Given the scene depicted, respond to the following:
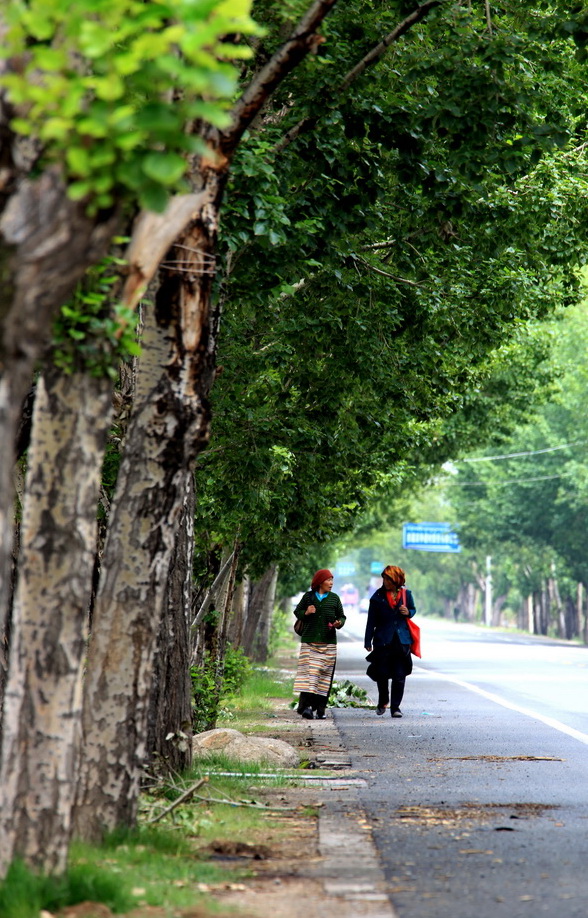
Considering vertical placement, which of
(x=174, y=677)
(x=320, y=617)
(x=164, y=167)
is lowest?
(x=174, y=677)

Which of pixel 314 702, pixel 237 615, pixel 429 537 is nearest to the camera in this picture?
pixel 314 702

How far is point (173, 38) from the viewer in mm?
3701

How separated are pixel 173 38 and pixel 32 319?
3.80ft

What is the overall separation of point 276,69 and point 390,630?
9259mm

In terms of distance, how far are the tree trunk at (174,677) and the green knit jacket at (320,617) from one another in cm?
567

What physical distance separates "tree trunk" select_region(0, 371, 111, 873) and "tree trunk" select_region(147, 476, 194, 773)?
315 centimetres

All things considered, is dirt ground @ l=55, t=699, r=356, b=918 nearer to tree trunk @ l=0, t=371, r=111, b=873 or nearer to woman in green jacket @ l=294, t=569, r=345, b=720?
tree trunk @ l=0, t=371, r=111, b=873

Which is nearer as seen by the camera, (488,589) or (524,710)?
(524,710)

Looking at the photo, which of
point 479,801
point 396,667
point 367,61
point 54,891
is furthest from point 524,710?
point 54,891

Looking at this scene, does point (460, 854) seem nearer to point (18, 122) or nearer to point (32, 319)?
point (32, 319)

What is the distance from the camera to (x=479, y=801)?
890 centimetres

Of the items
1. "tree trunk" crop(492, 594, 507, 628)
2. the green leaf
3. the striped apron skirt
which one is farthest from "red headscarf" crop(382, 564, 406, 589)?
"tree trunk" crop(492, 594, 507, 628)

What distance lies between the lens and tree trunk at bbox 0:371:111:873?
18.0ft

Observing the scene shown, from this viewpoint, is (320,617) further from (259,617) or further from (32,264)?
(259,617)
